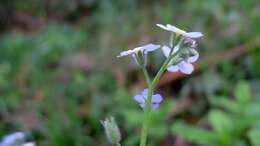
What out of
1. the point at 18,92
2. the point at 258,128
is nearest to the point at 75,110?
the point at 18,92

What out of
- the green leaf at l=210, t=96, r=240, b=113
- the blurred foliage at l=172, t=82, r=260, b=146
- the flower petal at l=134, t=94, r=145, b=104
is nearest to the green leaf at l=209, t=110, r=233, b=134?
the blurred foliage at l=172, t=82, r=260, b=146

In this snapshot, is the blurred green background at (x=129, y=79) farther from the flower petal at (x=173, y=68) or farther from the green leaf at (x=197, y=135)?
the flower petal at (x=173, y=68)

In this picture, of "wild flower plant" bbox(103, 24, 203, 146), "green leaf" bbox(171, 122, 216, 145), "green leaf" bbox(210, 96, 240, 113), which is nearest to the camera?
"wild flower plant" bbox(103, 24, 203, 146)

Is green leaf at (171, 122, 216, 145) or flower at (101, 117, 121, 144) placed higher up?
flower at (101, 117, 121, 144)

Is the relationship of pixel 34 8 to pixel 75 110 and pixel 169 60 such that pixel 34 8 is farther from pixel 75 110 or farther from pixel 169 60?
pixel 169 60

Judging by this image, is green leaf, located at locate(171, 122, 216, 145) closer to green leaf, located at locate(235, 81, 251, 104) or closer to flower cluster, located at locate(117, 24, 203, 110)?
green leaf, located at locate(235, 81, 251, 104)

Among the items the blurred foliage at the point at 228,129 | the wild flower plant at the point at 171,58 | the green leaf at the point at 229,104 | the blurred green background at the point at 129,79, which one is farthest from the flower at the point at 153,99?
the green leaf at the point at 229,104

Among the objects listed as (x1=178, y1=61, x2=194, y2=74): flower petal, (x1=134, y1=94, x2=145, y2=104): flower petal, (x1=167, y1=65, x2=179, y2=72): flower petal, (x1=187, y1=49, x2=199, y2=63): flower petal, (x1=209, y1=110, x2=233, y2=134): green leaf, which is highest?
(x1=187, y1=49, x2=199, y2=63): flower petal

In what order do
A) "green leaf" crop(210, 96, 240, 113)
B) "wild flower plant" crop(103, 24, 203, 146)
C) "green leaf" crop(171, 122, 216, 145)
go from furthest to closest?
"green leaf" crop(210, 96, 240, 113) → "green leaf" crop(171, 122, 216, 145) → "wild flower plant" crop(103, 24, 203, 146)

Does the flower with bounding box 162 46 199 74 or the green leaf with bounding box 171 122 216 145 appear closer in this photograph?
the flower with bounding box 162 46 199 74
